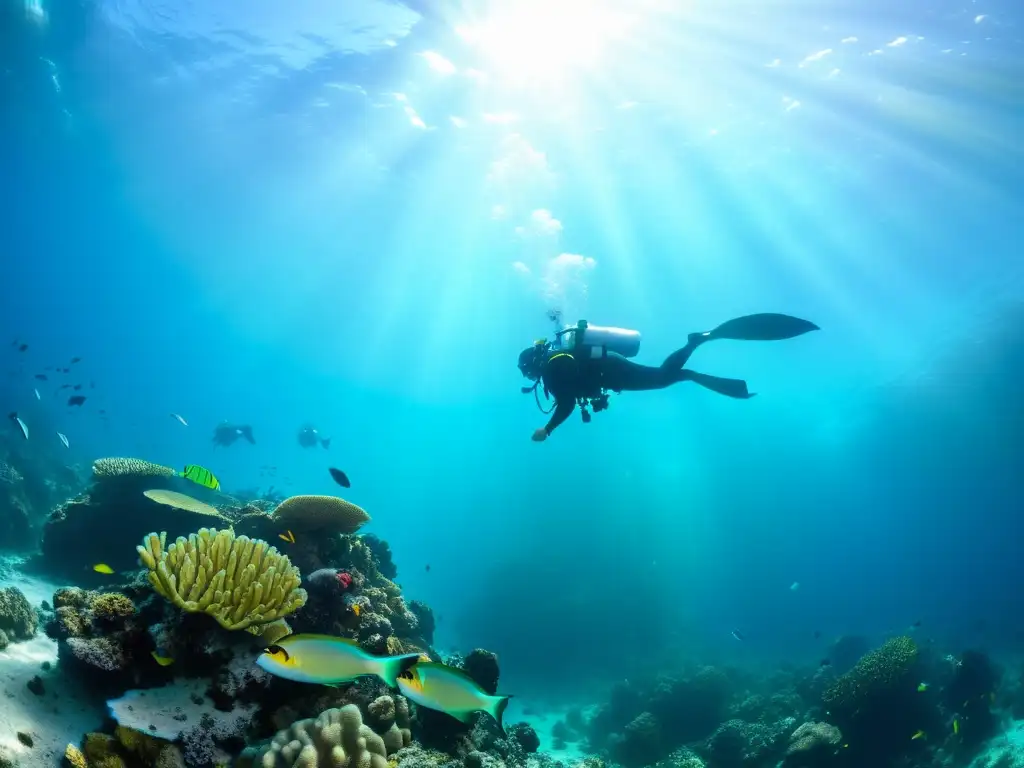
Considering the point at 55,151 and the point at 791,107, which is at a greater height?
the point at 55,151

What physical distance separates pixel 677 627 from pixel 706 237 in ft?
99.2

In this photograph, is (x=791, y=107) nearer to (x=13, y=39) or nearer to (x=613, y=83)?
(x=613, y=83)

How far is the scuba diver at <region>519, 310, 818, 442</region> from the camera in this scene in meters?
8.23

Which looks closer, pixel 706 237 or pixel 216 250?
pixel 706 237

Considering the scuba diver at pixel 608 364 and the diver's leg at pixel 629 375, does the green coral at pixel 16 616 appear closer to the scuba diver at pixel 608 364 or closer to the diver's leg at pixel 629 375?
the scuba diver at pixel 608 364

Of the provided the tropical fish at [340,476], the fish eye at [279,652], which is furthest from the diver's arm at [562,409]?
the fish eye at [279,652]

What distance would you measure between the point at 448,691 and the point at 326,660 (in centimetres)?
77

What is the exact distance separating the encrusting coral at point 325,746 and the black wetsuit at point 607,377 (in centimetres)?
507

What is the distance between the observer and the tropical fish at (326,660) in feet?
9.54

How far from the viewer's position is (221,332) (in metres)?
80.9

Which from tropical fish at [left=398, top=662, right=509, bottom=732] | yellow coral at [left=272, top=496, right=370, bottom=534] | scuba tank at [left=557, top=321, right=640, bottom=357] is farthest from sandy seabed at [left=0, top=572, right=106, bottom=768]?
scuba tank at [left=557, top=321, right=640, bottom=357]

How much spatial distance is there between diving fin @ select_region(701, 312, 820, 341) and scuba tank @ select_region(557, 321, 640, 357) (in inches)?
52.6

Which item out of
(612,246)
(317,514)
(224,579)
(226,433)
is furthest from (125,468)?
(612,246)

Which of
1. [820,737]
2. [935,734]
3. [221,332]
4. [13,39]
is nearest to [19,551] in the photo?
[820,737]
